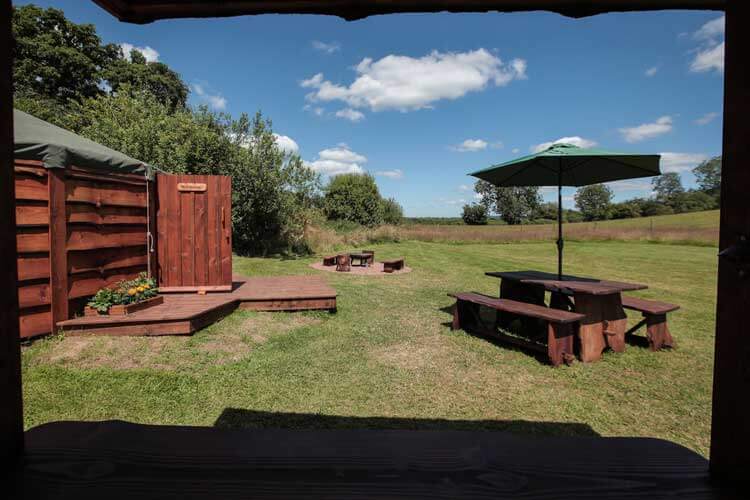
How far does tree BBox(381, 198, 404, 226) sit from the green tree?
16.2 meters

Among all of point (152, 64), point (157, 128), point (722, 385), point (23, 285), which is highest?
point (152, 64)

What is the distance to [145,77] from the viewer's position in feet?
88.0

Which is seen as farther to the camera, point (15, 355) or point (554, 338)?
point (554, 338)

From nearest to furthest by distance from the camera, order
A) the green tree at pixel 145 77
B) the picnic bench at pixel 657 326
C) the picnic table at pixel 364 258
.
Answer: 1. the picnic bench at pixel 657 326
2. the picnic table at pixel 364 258
3. the green tree at pixel 145 77

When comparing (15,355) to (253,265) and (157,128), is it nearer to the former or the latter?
(253,265)

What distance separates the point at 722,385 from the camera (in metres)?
0.81

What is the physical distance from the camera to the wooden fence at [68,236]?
424cm

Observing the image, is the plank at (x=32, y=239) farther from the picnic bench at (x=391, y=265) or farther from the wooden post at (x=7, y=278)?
the picnic bench at (x=391, y=265)

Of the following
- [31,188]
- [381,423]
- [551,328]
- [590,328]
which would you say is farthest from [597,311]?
[31,188]

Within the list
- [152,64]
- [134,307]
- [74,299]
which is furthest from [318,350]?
[152,64]

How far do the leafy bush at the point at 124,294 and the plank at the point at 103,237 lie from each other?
60 centimetres

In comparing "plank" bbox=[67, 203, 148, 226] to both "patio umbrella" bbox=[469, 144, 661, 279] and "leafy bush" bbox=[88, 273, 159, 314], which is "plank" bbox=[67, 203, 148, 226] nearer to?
"leafy bush" bbox=[88, 273, 159, 314]

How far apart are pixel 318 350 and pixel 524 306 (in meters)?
2.68

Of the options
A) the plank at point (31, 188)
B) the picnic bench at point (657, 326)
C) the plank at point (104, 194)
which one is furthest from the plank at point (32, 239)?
the picnic bench at point (657, 326)
